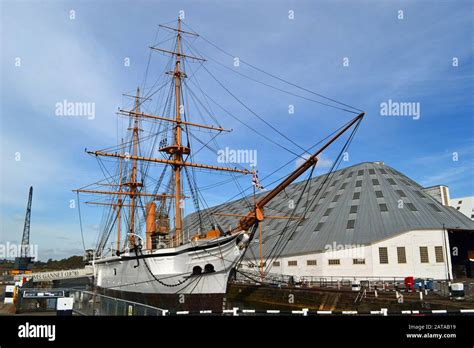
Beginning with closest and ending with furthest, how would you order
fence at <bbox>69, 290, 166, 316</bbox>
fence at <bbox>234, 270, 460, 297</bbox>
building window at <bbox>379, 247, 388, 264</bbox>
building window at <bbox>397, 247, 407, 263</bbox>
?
1. fence at <bbox>69, 290, 166, 316</bbox>
2. fence at <bbox>234, 270, 460, 297</bbox>
3. building window at <bbox>397, 247, 407, 263</bbox>
4. building window at <bbox>379, 247, 388, 264</bbox>

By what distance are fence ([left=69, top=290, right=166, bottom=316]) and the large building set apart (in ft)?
60.9

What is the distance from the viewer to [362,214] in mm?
39625

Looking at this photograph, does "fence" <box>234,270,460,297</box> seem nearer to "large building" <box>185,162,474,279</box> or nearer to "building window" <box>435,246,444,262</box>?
"large building" <box>185,162,474,279</box>

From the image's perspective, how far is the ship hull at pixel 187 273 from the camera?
25.8m

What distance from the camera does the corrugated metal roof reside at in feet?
120

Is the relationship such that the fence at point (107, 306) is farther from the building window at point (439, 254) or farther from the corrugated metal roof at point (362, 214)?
the building window at point (439, 254)

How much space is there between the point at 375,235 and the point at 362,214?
162 inches

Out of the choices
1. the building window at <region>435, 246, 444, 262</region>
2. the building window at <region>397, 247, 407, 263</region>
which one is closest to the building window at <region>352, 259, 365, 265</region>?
the building window at <region>397, 247, 407, 263</region>

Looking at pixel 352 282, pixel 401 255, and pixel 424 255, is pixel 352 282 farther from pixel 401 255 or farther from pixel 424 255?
pixel 424 255

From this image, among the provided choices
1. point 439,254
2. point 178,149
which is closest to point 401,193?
point 439,254

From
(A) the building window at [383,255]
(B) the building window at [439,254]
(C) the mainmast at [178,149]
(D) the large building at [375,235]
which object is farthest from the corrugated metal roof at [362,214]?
(C) the mainmast at [178,149]

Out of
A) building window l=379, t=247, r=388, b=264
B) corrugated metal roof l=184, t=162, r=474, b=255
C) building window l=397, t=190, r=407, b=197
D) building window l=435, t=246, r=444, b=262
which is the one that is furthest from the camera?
building window l=397, t=190, r=407, b=197

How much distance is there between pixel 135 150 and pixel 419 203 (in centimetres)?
3720

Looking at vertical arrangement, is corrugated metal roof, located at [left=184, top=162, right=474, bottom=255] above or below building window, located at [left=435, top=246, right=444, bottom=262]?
above
